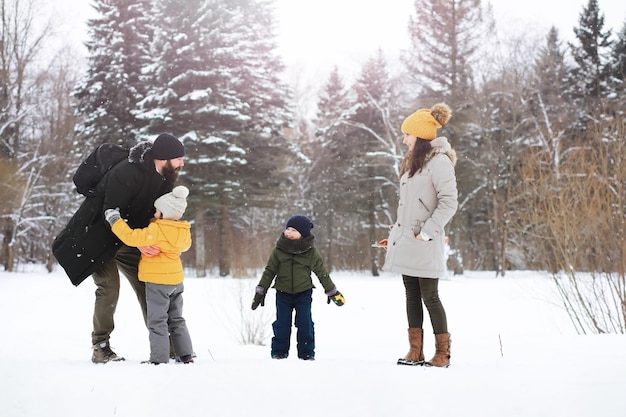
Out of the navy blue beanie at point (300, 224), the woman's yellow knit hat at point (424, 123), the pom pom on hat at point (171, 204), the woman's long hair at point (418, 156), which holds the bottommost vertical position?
the navy blue beanie at point (300, 224)

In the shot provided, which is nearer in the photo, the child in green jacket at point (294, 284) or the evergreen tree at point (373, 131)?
the child in green jacket at point (294, 284)

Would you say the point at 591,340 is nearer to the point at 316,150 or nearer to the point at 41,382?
the point at 41,382

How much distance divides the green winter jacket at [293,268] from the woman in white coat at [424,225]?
3.00ft

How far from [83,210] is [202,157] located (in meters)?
15.3

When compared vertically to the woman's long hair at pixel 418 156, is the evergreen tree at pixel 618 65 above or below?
above

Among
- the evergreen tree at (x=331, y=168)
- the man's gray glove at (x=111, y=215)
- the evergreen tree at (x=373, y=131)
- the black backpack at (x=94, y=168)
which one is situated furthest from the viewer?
the evergreen tree at (x=331, y=168)

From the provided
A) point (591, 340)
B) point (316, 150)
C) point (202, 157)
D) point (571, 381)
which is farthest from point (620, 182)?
point (316, 150)

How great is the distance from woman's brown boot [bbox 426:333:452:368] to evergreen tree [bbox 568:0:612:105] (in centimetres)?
2524

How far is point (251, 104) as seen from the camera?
68.0 feet

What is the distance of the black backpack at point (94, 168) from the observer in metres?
4.14

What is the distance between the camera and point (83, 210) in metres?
4.10

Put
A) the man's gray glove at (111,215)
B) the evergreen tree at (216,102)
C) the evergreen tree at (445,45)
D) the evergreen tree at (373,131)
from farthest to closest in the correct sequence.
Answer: the evergreen tree at (373,131), the evergreen tree at (445,45), the evergreen tree at (216,102), the man's gray glove at (111,215)

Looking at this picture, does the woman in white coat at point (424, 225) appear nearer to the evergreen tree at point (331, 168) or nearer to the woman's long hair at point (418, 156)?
the woman's long hair at point (418, 156)

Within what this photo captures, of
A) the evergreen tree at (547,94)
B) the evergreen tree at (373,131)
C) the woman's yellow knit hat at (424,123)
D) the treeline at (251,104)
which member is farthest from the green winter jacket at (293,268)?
the evergreen tree at (547,94)
